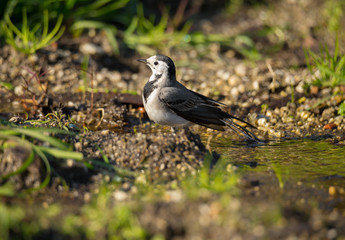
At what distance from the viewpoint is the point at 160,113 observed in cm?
537

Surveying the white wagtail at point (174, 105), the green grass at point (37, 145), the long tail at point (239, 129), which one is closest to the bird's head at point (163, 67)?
the white wagtail at point (174, 105)

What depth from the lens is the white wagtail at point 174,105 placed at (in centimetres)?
543

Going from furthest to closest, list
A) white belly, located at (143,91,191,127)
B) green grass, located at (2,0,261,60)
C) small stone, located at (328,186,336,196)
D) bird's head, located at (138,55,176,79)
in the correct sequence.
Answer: green grass, located at (2,0,261,60) < bird's head, located at (138,55,176,79) < white belly, located at (143,91,191,127) < small stone, located at (328,186,336,196)

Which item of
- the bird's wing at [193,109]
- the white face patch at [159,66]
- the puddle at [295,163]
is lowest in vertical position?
the puddle at [295,163]

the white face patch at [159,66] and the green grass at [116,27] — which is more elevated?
the green grass at [116,27]

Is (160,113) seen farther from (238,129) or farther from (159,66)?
(238,129)

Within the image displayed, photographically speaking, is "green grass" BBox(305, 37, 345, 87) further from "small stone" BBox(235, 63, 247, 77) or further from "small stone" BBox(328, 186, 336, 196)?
"small stone" BBox(328, 186, 336, 196)

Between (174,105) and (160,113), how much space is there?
0.22 m

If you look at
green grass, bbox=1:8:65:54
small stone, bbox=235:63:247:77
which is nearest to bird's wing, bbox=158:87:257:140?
small stone, bbox=235:63:247:77

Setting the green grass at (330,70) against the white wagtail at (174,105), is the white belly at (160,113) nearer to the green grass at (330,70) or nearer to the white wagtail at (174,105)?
the white wagtail at (174,105)

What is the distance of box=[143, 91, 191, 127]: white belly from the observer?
537cm

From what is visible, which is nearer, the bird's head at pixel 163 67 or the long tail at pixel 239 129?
the long tail at pixel 239 129

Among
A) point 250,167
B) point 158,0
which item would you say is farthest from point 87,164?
point 158,0

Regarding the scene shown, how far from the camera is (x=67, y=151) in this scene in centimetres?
416
